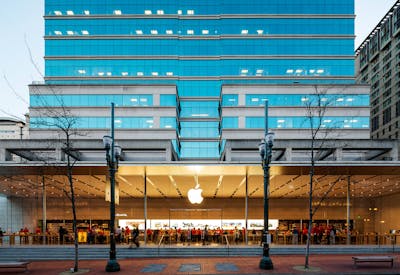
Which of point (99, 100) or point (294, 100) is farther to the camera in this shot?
point (294, 100)

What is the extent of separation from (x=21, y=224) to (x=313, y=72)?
56.1 metres

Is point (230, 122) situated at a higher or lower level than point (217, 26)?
lower

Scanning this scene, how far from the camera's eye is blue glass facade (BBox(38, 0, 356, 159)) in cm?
6994

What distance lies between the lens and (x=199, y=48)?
243 ft

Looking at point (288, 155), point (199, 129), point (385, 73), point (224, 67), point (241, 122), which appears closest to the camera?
point (288, 155)

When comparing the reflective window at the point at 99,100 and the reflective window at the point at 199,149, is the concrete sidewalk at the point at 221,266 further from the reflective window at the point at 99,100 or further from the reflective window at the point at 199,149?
the reflective window at the point at 199,149

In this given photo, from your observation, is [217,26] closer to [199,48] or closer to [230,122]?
[199,48]

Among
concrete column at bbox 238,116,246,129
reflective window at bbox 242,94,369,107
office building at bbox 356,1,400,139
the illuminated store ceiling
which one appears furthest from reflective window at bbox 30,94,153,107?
office building at bbox 356,1,400,139

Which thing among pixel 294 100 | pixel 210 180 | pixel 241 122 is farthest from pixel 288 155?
pixel 294 100

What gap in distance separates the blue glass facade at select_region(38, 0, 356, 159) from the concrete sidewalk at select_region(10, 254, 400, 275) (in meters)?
48.1

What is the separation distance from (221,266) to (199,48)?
61329 millimetres

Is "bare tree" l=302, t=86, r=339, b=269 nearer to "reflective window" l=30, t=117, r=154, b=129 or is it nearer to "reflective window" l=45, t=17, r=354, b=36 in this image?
"reflective window" l=45, t=17, r=354, b=36

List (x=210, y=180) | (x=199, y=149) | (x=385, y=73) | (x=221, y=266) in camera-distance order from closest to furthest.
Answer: (x=221, y=266)
(x=210, y=180)
(x=199, y=149)
(x=385, y=73)

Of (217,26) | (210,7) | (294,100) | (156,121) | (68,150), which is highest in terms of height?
(210,7)
